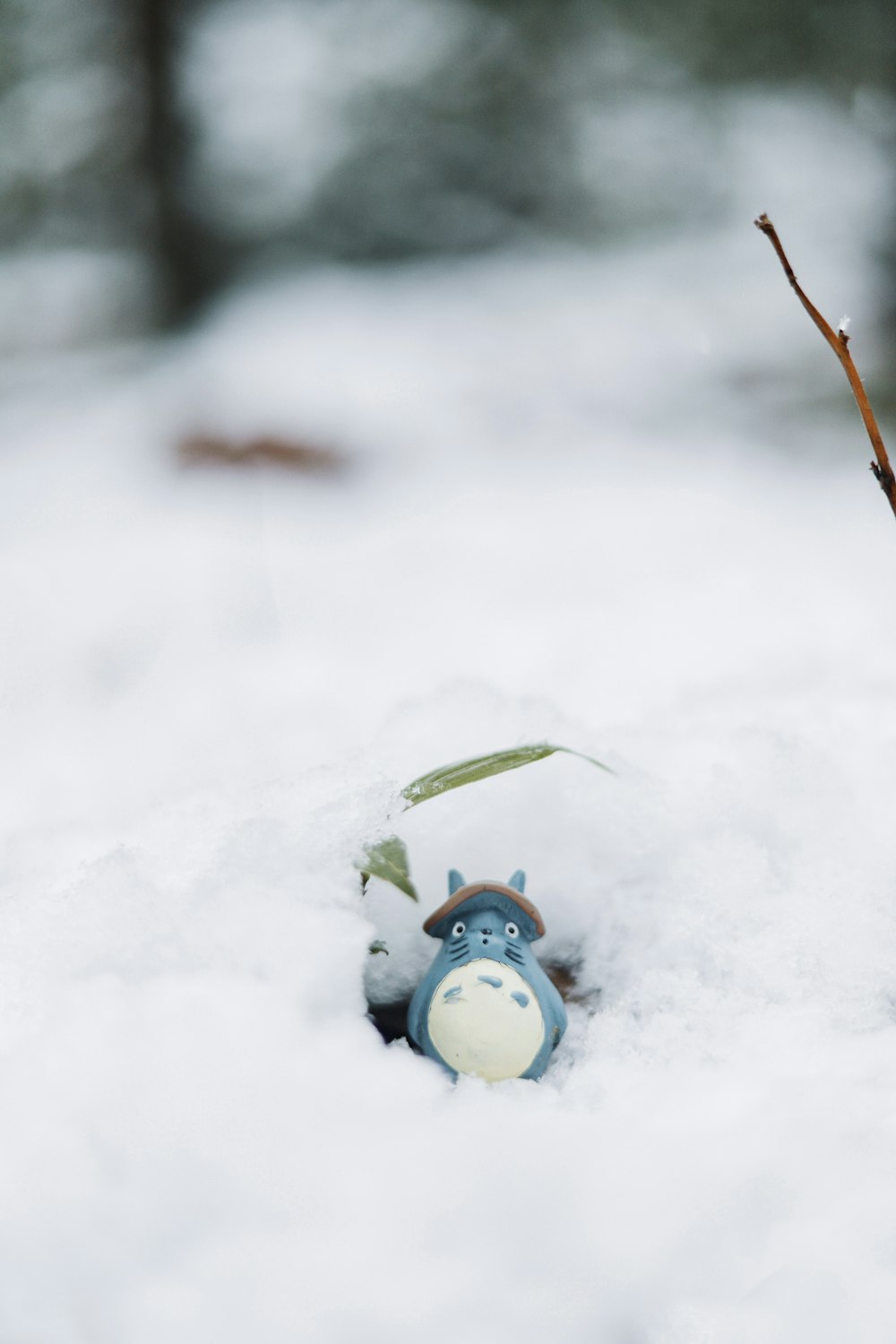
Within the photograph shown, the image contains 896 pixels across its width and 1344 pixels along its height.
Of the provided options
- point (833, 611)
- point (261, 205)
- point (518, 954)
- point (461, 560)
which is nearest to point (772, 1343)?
point (518, 954)

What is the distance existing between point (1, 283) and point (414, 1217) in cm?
204

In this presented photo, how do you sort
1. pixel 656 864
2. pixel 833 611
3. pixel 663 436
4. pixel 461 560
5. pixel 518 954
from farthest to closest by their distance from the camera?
pixel 663 436, pixel 461 560, pixel 833 611, pixel 656 864, pixel 518 954

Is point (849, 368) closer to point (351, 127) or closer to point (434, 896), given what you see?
point (434, 896)

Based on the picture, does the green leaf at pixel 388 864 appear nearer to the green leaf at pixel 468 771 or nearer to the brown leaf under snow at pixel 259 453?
the green leaf at pixel 468 771

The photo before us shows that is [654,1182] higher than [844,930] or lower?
lower

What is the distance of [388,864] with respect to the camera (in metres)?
0.60

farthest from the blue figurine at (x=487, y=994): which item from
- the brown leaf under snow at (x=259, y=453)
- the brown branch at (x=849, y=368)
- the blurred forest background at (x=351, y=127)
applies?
the blurred forest background at (x=351, y=127)

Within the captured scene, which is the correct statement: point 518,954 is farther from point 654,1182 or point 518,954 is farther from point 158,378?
point 158,378

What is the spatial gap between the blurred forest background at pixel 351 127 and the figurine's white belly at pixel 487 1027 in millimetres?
1779

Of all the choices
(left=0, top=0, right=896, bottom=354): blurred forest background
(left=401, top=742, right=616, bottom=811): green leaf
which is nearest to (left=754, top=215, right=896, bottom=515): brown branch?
(left=401, top=742, right=616, bottom=811): green leaf

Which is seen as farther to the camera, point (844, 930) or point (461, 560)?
point (461, 560)

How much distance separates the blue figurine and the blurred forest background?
5.65 ft

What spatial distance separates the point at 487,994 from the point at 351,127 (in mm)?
1952

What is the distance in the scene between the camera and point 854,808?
28.6 inches
